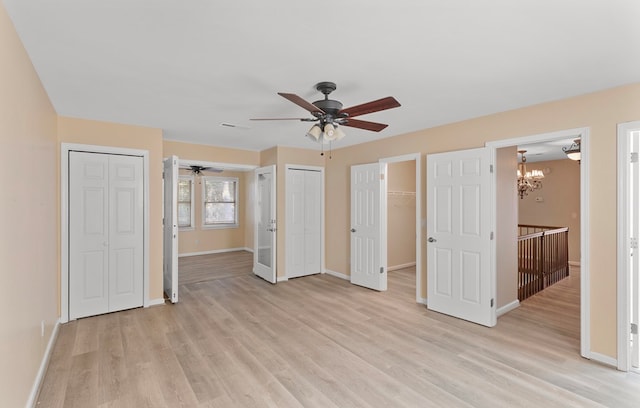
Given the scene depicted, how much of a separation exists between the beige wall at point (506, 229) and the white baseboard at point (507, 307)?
29 millimetres

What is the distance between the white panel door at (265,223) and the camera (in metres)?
5.59

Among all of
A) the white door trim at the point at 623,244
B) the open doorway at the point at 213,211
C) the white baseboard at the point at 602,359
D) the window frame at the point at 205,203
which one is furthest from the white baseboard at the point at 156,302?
the white door trim at the point at 623,244

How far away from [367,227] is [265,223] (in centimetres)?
194

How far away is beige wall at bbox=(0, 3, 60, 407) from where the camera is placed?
68.4 inches

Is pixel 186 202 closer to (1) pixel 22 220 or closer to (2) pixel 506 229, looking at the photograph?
(1) pixel 22 220

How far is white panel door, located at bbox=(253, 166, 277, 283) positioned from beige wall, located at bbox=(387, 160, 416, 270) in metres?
2.42

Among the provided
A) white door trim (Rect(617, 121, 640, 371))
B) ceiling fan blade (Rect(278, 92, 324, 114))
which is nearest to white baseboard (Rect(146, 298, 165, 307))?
ceiling fan blade (Rect(278, 92, 324, 114))

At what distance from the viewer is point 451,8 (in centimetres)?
170

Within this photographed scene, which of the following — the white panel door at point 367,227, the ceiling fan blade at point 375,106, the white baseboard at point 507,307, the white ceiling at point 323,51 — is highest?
the white ceiling at point 323,51

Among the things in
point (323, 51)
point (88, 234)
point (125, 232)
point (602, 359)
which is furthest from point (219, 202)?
point (602, 359)

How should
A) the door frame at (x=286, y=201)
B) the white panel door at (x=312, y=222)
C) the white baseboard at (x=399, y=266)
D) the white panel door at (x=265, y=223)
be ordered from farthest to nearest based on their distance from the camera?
1. the white baseboard at (x=399, y=266)
2. the white panel door at (x=312, y=222)
3. the door frame at (x=286, y=201)
4. the white panel door at (x=265, y=223)

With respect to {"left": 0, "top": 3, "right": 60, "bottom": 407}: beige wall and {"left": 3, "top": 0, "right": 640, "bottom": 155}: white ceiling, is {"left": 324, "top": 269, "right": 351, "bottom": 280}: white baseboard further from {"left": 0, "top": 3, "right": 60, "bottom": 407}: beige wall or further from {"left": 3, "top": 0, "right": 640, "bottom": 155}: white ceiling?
{"left": 0, "top": 3, "right": 60, "bottom": 407}: beige wall

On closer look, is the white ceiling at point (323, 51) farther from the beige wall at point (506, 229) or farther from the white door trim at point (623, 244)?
the beige wall at point (506, 229)

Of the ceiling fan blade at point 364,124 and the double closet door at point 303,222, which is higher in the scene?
the ceiling fan blade at point 364,124
